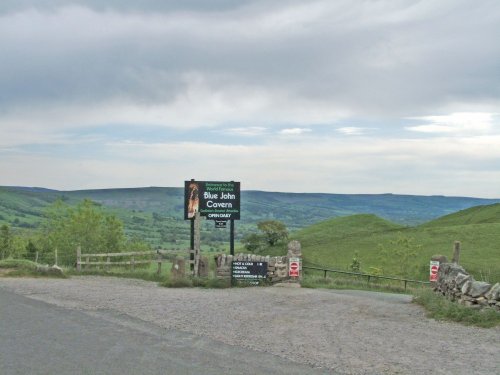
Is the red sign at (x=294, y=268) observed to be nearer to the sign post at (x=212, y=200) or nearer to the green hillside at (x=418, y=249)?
the sign post at (x=212, y=200)

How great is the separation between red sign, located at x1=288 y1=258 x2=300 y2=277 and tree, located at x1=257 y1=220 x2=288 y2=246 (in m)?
44.4

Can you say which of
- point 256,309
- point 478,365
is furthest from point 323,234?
point 478,365

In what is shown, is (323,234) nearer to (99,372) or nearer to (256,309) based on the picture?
(256,309)

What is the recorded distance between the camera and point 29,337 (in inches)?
503

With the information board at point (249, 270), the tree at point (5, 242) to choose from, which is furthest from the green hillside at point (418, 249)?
the tree at point (5, 242)

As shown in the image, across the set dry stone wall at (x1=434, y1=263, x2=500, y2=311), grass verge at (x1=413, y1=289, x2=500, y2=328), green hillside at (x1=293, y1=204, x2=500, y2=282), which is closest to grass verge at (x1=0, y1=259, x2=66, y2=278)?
grass verge at (x1=413, y1=289, x2=500, y2=328)

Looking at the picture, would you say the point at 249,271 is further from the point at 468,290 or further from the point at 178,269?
the point at 468,290

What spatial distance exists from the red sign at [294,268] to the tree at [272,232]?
44.4m

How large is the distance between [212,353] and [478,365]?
196 inches

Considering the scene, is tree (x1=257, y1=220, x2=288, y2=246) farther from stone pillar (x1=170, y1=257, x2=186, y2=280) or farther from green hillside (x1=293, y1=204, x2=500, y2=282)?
stone pillar (x1=170, y1=257, x2=186, y2=280)

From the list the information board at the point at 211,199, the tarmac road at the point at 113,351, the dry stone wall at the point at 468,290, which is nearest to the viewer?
the tarmac road at the point at 113,351

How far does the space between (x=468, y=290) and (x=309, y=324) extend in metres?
5.19

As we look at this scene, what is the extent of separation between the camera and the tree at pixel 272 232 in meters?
72.2

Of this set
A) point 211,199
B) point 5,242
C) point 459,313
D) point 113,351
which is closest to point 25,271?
point 211,199
